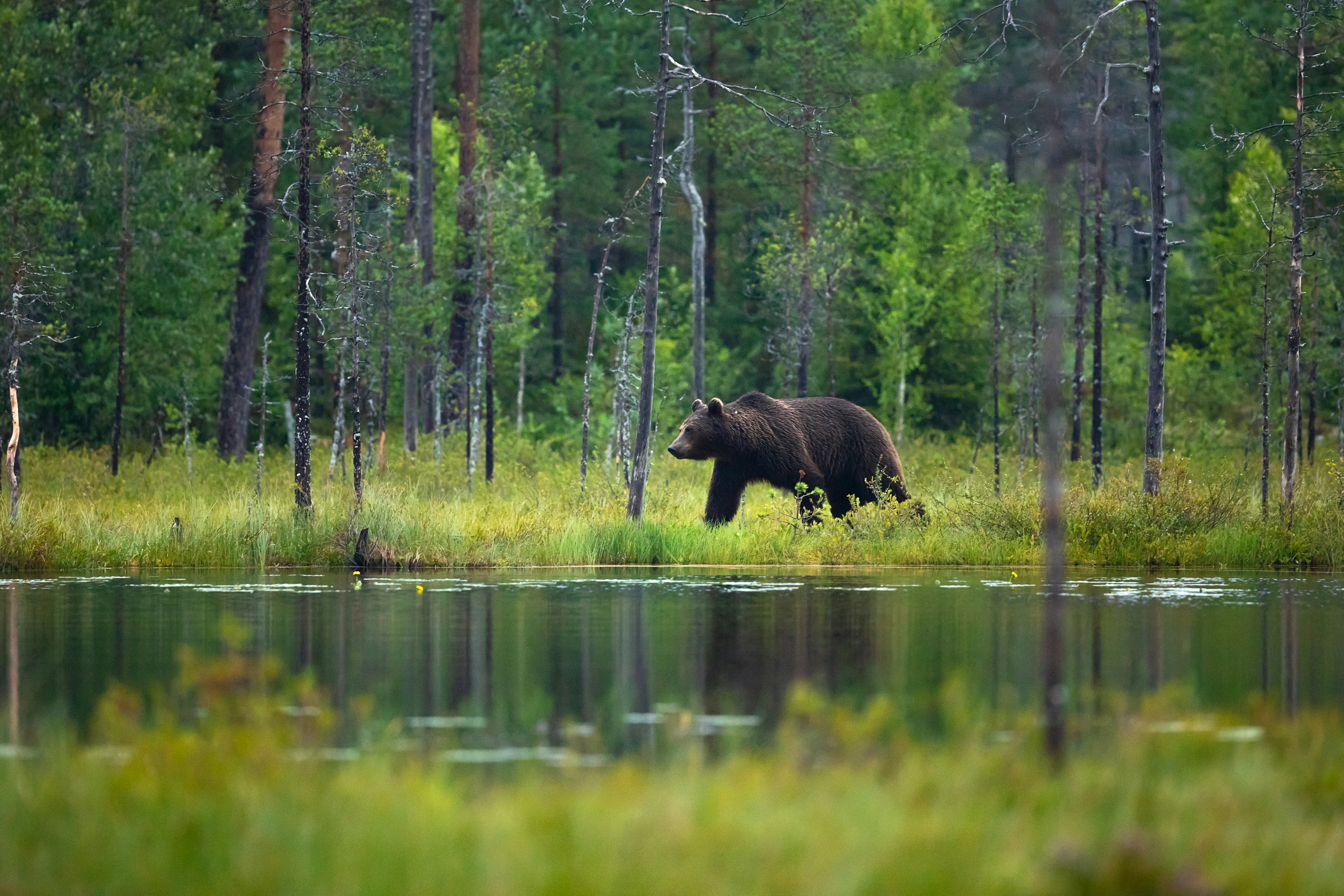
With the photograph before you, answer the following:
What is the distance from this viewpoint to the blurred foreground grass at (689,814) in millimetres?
4922

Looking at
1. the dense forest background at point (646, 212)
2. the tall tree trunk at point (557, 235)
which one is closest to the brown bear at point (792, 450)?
the dense forest background at point (646, 212)

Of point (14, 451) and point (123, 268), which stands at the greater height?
point (123, 268)

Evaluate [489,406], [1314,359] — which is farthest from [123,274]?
[1314,359]

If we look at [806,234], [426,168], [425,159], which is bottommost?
[806,234]

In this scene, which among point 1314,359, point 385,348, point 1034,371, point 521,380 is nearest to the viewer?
point 385,348

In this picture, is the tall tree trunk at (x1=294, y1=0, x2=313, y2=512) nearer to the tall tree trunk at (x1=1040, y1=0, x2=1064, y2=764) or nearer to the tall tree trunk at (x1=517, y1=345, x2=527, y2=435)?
the tall tree trunk at (x1=1040, y1=0, x2=1064, y2=764)

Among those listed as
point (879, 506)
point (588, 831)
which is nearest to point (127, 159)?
point (879, 506)

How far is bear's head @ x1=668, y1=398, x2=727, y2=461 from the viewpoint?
2158cm

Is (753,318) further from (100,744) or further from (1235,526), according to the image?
(100,744)

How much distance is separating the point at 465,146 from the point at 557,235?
783 centimetres

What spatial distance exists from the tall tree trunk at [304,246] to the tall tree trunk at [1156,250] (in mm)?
11836

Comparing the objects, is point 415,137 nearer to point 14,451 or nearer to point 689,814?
point 14,451

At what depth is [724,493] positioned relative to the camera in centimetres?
2198

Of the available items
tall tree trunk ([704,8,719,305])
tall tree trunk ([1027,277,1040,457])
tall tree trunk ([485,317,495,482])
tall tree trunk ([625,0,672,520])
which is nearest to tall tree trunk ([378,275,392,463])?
tall tree trunk ([485,317,495,482])
